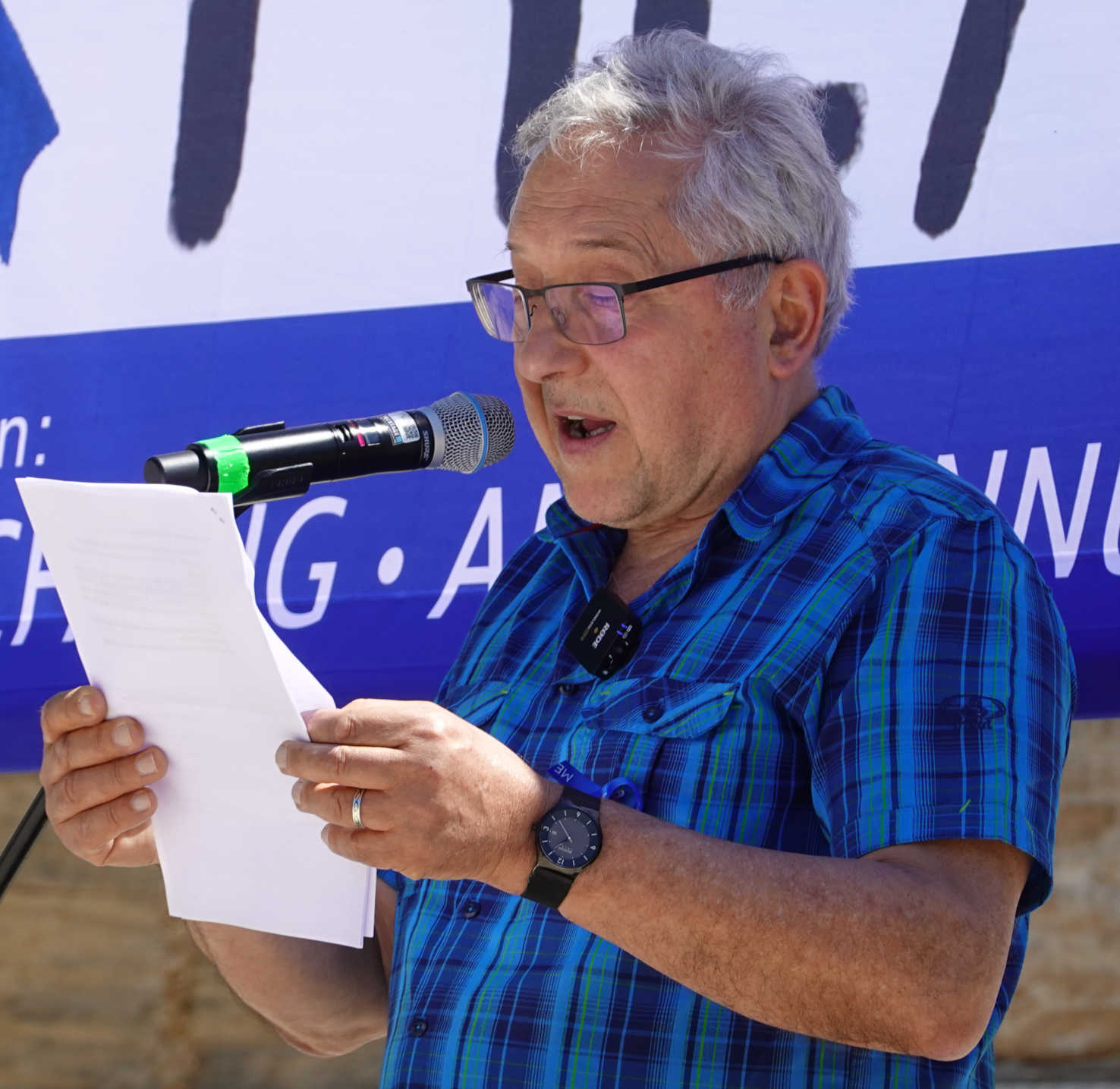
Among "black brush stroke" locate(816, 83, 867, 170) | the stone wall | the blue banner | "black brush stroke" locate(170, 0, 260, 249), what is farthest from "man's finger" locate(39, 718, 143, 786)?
the stone wall

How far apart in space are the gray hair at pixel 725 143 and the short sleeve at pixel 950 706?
0.44 m

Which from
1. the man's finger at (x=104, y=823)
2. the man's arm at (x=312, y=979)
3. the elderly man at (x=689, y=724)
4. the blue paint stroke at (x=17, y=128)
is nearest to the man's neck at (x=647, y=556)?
the elderly man at (x=689, y=724)

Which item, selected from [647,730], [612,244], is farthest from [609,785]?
[612,244]

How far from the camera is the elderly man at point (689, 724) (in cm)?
120

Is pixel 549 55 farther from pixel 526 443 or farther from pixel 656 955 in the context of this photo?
pixel 656 955

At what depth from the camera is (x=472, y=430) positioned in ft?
4.90

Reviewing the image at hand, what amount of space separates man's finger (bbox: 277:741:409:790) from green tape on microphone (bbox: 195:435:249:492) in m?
0.26

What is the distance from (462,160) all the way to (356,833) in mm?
1567

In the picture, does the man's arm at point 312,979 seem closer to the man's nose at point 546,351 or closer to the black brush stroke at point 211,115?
the man's nose at point 546,351

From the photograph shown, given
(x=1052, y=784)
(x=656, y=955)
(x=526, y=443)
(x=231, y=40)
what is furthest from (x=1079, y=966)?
(x=231, y=40)

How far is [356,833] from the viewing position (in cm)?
119

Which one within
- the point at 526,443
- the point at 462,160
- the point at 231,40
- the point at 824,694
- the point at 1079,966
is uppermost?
the point at 231,40

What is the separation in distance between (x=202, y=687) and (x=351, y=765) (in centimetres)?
19

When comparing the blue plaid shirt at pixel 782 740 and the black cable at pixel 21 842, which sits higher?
the blue plaid shirt at pixel 782 740
